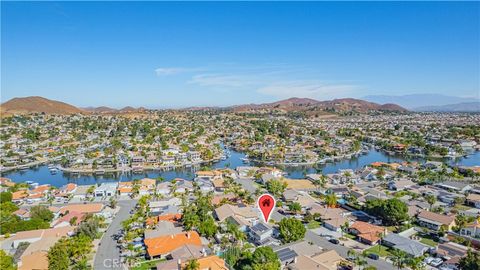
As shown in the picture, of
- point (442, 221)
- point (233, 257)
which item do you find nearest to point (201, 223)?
point (233, 257)

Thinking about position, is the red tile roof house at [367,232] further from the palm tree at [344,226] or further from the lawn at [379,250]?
the lawn at [379,250]

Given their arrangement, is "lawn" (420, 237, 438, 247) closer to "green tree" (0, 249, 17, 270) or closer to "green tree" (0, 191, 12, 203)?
"green tree" (0, 249, 17, 270)

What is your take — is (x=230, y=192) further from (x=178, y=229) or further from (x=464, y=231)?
(x=464, y=231)

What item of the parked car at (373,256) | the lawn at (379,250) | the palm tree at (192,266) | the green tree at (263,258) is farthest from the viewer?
the lawn at (379,250)

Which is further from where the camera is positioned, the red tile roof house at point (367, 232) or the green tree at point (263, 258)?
the red tile roof house at point (367, 232)

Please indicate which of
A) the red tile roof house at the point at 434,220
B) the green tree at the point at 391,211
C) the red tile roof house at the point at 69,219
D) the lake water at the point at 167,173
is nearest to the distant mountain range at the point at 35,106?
the lake water at the point at 167,173

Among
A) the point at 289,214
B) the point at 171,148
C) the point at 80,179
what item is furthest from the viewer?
the point at 171,148

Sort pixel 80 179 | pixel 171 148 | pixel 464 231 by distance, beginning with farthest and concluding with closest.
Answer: pixel 171 148, pixel 80 179, pixel 464 231

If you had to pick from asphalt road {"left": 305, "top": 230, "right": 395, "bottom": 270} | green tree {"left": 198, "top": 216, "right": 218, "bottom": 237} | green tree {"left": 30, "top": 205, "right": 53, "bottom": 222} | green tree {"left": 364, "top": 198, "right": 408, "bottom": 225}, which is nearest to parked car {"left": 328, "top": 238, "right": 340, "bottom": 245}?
asphalt road {"left": 305, "top": 230, "right": 395, "bottom": 270}
